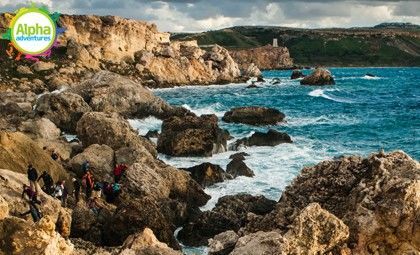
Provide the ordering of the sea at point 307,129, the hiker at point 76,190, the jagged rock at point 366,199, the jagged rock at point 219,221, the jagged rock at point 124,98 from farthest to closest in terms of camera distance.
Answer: the jagged rock at point 124,98 < the sea at point 307,129 < the hiker at point 76,190 < the jagged rock at point 219,221 < the jagged rock at point 366,199

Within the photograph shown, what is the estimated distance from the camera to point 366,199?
13266 millimetres

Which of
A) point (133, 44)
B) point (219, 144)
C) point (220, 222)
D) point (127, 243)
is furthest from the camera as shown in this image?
point (133, 44)

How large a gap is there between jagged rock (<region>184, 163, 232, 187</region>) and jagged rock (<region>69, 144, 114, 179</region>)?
520cm

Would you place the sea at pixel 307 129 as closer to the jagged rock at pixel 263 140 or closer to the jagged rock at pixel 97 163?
the jagged rock at pixel 263 140

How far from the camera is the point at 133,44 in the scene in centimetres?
12269

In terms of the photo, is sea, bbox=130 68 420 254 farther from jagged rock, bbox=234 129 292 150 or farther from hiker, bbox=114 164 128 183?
hiker, bbox=114 164 128 183

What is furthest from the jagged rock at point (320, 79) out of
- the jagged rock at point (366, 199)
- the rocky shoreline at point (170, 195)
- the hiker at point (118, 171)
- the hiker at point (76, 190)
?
the jagged rock at point (366, 199)

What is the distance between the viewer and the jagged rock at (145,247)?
13.7m

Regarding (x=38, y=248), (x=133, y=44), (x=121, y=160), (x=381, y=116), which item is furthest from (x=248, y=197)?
(x=133, y=44)

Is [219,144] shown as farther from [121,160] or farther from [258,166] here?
[121,160]

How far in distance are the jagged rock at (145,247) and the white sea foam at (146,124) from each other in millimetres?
35387

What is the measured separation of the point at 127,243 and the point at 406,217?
25.7ft

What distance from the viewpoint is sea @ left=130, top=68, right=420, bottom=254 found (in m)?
31.7

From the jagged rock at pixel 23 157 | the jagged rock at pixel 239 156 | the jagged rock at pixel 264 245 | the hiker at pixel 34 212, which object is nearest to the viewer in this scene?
the jagged rock at pixel 264 245
